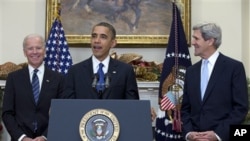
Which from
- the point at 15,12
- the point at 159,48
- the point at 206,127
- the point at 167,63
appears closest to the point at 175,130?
the point at 167,63

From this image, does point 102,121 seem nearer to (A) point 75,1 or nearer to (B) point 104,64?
(B) point 104,64

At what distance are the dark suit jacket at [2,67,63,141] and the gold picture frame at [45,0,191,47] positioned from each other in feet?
8.05

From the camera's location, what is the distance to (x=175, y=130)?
18.1ft

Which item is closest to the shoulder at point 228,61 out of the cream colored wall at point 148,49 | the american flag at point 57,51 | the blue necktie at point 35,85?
the blue necktie at point 35,85

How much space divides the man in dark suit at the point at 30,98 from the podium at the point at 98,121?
1.20 metres

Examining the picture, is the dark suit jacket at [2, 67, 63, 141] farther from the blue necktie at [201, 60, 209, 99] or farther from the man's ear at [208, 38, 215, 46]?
the man's ear at [208, 38, 215, 46]

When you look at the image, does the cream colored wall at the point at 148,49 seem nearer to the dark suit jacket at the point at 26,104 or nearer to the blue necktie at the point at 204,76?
the dark suit jacket at the point at 26,104

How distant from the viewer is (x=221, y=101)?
3539mm

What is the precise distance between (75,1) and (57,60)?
1.14 meters

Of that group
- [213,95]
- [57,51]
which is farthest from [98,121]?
[57,51]

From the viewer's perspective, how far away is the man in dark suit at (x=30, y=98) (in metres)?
3.86

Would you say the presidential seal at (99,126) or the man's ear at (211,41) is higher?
the man's ear at (211,41)

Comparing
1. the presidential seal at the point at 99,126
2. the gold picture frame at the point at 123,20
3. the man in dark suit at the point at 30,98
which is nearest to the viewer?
the presidential seal at the point at 99,126

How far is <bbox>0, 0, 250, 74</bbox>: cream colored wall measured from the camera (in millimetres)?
6594
